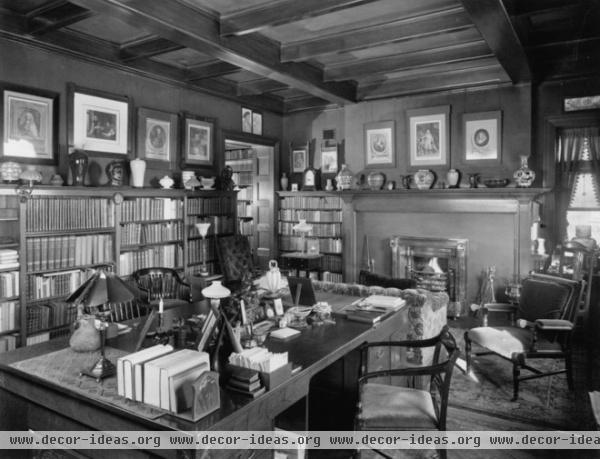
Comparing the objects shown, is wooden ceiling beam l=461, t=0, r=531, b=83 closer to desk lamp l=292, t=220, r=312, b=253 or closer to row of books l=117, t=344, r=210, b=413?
row of books l=117, t=344, r=210, b=413

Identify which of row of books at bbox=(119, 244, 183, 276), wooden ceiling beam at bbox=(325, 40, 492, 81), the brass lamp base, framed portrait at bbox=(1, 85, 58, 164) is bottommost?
the brass lamp base

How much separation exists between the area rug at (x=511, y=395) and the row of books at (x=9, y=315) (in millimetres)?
3959

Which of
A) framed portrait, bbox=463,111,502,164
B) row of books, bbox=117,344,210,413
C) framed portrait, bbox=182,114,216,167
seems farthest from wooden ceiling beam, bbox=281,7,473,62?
row of books, bbox=117,344,210,413

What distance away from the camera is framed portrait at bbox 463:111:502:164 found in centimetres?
625

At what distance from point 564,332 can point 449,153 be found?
3414 millimetres


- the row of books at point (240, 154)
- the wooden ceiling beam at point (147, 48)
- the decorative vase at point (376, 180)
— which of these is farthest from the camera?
the row of books at point (240, 154)

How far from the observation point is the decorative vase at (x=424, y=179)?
6.59m

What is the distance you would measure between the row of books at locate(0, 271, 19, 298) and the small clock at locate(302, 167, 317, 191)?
471 centimetres

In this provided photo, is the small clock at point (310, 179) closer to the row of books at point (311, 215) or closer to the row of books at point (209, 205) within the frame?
the row of books at point (311, 215)

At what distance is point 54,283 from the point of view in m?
4.66

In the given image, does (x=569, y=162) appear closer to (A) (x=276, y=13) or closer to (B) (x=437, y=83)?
(B) (x=437, y=83)

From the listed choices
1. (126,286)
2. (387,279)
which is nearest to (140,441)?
(126,286)

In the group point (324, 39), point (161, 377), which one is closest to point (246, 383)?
point (161, 377)

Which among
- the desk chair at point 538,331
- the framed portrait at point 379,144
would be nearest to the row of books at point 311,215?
the framed portrait at point 379,144
